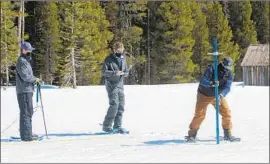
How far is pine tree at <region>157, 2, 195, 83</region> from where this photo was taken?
152ft

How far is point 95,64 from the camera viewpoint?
39.2 metres

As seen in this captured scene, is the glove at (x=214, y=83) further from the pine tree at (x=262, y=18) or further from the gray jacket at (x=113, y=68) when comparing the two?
the pine tree at (x=262, y=18)

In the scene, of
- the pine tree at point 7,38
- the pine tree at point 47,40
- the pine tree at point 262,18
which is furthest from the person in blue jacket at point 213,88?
the pine tree at point 262,18

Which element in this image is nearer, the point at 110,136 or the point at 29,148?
the point at 29,148

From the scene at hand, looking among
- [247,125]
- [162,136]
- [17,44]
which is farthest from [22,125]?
[17,44]

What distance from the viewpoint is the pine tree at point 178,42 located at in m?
46.5

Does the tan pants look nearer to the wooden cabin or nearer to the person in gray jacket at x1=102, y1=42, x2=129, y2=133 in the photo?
the person in gray jacket at x1=102, y1=42, x2=129, y2=133

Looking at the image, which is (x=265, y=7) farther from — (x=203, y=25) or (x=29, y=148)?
(x=29, y=148)

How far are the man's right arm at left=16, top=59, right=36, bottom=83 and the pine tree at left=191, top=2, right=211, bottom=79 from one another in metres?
40.4

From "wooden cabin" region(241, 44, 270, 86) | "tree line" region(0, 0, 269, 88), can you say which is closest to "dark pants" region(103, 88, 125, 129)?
"tree line" region(0, 0, 269, 88)

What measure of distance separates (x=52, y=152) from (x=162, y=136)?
2.40m

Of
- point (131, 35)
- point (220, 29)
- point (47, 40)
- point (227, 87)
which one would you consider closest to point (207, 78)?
point (227, 87)

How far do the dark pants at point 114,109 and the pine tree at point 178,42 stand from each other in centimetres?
3680

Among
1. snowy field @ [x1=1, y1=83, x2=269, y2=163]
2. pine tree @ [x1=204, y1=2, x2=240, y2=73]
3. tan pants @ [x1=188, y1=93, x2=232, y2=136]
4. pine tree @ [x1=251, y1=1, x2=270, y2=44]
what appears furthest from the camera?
pine tree @ [x1=251, y1=1, x2=270, y2=44]
